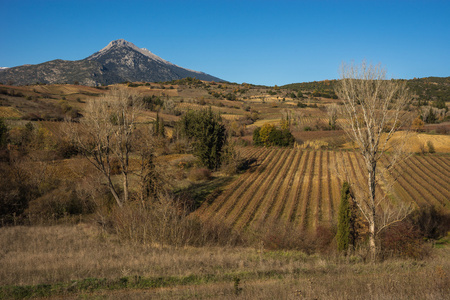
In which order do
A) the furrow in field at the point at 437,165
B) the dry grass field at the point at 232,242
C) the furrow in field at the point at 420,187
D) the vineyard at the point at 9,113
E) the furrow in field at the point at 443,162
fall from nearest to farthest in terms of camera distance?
the dry grass field at the point at 232,242, the furrow in field at the point at 420,187, the furrow in field at the point at 437,165, the furrow in field at the point at 443,162, the vineyard at the point at 9,113

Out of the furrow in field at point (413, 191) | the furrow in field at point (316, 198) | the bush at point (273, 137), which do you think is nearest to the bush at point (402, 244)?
the furrow in field at point (316, 198)

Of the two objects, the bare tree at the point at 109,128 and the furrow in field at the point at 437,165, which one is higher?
the bare tree at the point at 109,128

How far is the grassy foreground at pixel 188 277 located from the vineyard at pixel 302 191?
874cm

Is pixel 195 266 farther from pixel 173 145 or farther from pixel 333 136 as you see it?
pixel 333 136

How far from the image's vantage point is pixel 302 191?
100ft

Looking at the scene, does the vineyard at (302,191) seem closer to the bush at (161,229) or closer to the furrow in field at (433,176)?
the furrow in field at (433,176)

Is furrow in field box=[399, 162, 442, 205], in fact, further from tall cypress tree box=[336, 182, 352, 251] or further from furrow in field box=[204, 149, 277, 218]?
furrow in field box=[204, 149, 277, 218]

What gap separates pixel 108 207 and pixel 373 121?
21212mm

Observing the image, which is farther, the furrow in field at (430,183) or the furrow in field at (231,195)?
the furrow in field at (430,183)

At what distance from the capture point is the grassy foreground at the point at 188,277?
6633 mm

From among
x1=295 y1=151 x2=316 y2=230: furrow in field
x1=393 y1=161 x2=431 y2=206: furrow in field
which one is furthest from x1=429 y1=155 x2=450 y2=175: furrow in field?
x1=295 y1=151 x2=316 y2=230: furrow in field

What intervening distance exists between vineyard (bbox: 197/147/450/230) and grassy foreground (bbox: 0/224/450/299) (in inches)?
344

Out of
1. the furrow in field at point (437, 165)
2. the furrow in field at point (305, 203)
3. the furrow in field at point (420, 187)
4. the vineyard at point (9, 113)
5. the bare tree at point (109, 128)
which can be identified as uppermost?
the vineyard at point (9, 113)

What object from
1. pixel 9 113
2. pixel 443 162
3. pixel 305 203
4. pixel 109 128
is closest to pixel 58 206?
pixel 109 128
